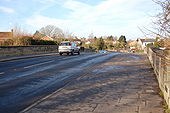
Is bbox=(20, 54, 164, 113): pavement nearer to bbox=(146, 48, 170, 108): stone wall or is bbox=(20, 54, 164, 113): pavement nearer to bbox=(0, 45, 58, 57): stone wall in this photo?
bbox=(146, 48, 170, 108): stone wall

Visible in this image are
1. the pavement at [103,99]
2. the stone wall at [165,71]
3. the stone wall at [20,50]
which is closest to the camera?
the stone wall at [165,71]

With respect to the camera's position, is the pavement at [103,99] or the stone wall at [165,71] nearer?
the stone wall at [165,71]

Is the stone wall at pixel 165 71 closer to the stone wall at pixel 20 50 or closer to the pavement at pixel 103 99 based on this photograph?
the pavement at pixel 103 99

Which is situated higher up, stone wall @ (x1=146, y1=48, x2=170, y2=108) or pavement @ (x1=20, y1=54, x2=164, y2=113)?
stone wall @ (x1=146, y1=48, x2=170, y2=108)

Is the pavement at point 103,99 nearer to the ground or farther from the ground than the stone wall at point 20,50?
nearer to the ground

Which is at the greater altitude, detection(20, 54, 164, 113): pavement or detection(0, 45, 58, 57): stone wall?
detection(0, 45, 58, 57): stone wall

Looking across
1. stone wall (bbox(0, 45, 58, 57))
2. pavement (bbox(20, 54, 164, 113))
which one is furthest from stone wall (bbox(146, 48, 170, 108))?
stone wall (bbox(0, 45, 58, 57))

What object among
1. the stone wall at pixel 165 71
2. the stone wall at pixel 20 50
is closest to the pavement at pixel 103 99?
the stone wall at pixel 165 71

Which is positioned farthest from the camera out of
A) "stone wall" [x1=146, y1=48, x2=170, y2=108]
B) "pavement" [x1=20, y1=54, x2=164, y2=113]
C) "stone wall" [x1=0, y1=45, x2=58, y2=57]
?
"stone wall" [x1=0, y1=45, x2=58, y2=57]

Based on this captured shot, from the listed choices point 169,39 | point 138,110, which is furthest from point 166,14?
point 138,110

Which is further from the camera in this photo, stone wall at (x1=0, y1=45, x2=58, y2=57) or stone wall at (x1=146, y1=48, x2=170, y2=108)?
stone wall at (x1=0, y1=45, x2=58, y2=57)

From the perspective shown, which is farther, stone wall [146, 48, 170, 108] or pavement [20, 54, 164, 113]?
pavement [20, 54, 164, 113]

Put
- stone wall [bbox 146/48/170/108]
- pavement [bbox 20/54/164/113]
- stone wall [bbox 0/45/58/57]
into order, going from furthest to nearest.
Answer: stone wall [bbox 0/45/58/57]
pavement [bbox 20/54/164/113]
stone wall [bbox 146/48/170/108]

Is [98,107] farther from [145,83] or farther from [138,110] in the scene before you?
[145,83]
